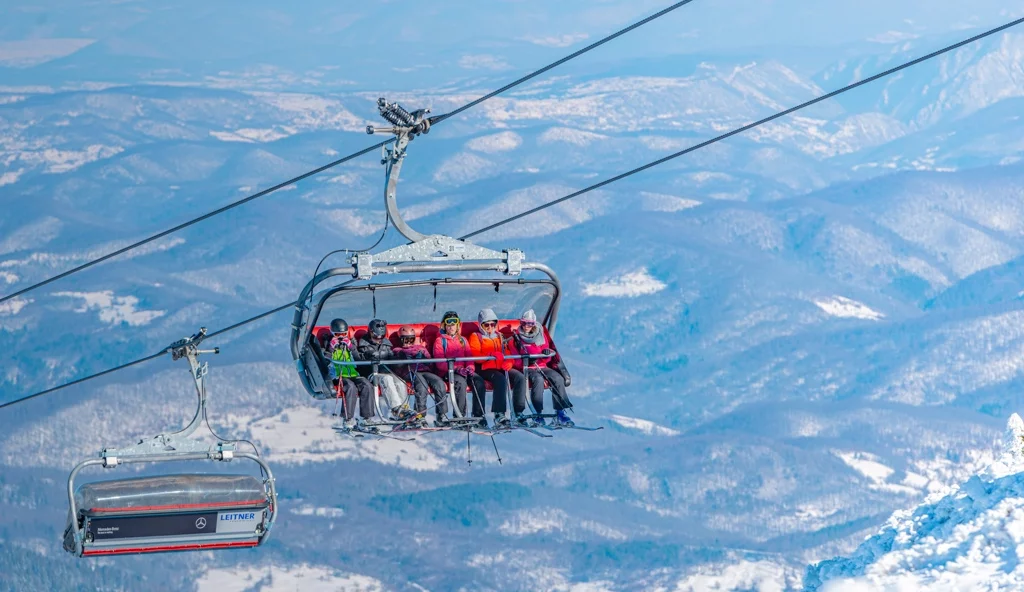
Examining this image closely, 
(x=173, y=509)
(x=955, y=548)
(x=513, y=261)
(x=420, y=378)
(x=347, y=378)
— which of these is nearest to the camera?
(x=173, y=509)

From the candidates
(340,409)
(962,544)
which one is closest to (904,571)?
(962,544)

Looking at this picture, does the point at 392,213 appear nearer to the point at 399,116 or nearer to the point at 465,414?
the point at 399,116

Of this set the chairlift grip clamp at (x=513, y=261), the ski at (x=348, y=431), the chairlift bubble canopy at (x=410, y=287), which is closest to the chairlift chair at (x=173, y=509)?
the ski at (x=348, y=431)

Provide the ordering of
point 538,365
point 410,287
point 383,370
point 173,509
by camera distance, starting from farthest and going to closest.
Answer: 1. point 538,365
2. point 410,287
3. point 383,370
4. point 173,509

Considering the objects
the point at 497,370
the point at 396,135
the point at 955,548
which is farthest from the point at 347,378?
the point at 955,548

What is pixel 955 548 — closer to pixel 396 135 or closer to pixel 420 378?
pixel 420 378

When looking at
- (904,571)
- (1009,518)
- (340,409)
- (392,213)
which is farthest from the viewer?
(904,571)

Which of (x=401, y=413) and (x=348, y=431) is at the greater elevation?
(x=348, y=431)
